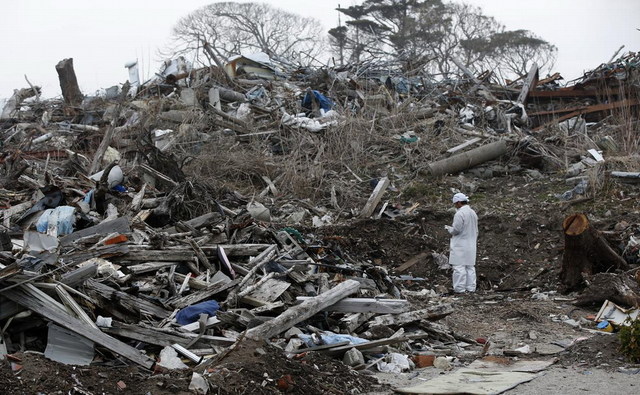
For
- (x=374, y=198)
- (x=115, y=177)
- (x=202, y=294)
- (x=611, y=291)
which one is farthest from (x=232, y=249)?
(x=374, y=198)

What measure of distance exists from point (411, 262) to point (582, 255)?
9.24ft

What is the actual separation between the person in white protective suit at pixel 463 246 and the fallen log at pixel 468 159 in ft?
16.0

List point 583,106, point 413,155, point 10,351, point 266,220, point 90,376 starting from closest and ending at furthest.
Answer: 1. point 90,376
2. point 10,351
3. point 266,220
4. point 413,155
5. point 583,106

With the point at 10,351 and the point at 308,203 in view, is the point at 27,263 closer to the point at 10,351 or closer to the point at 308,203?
the point at 10,351

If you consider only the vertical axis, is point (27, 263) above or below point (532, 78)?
below

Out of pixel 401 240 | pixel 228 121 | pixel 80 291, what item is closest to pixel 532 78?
pixel 228 121

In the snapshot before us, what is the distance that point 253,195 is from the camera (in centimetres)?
1362

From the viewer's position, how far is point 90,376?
15.1 feet

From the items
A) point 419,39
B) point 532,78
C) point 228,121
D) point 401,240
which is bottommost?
point 401,240

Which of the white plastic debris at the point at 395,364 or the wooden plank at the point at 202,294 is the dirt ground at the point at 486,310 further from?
the wooden plank at the point at 202,294

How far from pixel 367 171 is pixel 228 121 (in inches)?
138

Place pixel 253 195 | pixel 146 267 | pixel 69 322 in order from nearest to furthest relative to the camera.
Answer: pixel 69 322 < pixel 146 267 < pixel 253 195

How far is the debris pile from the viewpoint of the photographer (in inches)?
228

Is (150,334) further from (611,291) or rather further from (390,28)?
(390,28)
